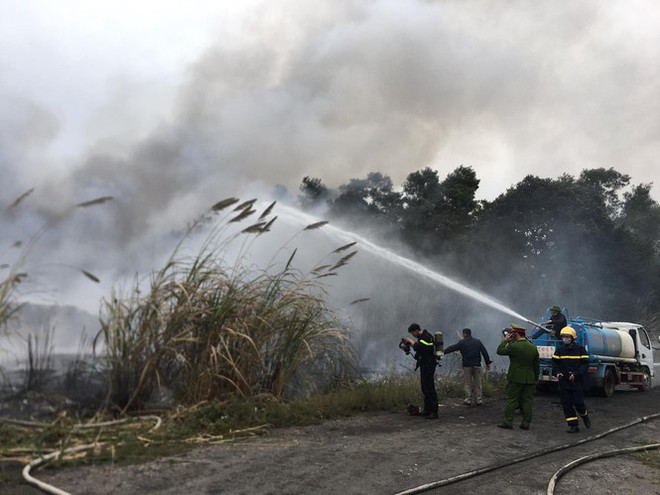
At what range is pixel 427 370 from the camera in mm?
10805

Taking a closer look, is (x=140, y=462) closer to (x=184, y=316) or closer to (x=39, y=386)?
(x=39, y=386)

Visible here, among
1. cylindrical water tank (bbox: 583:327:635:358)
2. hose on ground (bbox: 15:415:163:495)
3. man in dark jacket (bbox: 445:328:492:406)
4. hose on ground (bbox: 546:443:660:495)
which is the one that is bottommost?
hose on ground (bbox: 546:443:660:495)

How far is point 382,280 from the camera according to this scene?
29250 millimetres

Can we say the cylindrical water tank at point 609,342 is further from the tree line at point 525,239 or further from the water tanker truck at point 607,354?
the tree line at point 525,239

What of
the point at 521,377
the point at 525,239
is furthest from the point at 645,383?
the point at 525,239

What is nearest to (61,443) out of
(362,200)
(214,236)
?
(214,236)

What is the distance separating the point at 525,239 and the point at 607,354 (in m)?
21.6

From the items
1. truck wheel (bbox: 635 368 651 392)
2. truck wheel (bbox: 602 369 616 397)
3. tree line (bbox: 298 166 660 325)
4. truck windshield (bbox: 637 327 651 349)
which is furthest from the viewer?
tree line (bbox: 298 166 660 325)

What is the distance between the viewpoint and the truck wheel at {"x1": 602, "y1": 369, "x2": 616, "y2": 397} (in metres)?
15.3

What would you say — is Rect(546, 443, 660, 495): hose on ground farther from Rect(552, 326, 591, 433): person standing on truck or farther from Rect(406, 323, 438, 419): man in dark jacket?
Rect(406, 323, 438, 419): man in dark jacket

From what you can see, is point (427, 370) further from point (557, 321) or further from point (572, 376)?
point (557, 321)

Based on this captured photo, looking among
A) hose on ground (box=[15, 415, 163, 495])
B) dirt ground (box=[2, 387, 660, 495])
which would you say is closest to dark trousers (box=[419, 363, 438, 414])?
dirt ground (box=[2, 387, 660, 495])

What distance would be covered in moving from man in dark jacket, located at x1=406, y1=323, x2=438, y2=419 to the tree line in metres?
23.8

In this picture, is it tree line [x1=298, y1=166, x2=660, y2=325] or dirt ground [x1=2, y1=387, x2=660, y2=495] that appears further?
tree line [x1=298, y1=166, x2=660, y2=325]
